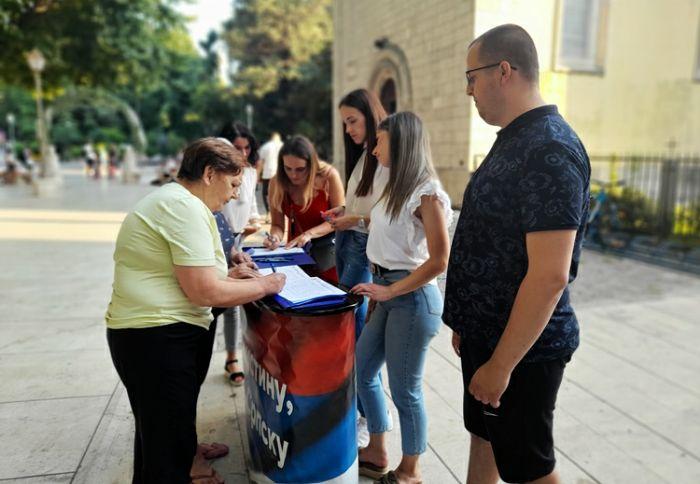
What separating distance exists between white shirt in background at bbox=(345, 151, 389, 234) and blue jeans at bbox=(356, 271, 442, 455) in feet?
1.83

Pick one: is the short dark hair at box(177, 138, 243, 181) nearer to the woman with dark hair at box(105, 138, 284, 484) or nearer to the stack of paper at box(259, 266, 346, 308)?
the woman with dark hair at box(105, 138, 284, 484)

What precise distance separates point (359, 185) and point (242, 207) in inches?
49.8

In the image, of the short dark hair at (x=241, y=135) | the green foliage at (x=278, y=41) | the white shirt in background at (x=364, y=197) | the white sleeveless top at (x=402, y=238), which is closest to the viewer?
the white sleeveless top at (x=402, y=238)

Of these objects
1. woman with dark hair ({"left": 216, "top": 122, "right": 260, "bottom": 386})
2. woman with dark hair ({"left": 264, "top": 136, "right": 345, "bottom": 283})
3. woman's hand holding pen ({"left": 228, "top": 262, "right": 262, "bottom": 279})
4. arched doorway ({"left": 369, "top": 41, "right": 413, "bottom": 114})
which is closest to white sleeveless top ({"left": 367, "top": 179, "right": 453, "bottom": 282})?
woman's hand holding pen ({"left": 228, "top": 262, "right": 262, "bottom": 279})

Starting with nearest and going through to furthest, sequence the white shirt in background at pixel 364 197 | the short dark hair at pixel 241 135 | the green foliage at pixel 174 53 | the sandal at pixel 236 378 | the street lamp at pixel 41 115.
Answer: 1. the white shirt in background at pixel 364 197
2. the sandal at pixel 236 378
3. the short dark hair at pixel 241 135
4. the street lamp at pixel 41 115
5. the green foliage at pixel 174 53

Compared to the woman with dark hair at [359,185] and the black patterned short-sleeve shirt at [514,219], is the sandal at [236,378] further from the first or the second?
the black patterned short-sleeve shirt at [514,219]

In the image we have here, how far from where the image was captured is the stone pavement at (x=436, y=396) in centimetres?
283

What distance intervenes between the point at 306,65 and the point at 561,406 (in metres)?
26.0

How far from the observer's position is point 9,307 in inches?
215

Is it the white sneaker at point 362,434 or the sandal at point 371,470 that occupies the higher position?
the white sneaker at point 362,434

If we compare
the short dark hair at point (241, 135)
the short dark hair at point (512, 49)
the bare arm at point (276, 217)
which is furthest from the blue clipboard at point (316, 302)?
the short dark hair at point (241, 135)

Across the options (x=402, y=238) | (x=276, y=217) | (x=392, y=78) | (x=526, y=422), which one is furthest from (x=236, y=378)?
(x=392, y=78)

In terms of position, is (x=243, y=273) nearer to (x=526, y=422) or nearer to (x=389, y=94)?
(x=526, y=422)

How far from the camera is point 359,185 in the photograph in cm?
298
